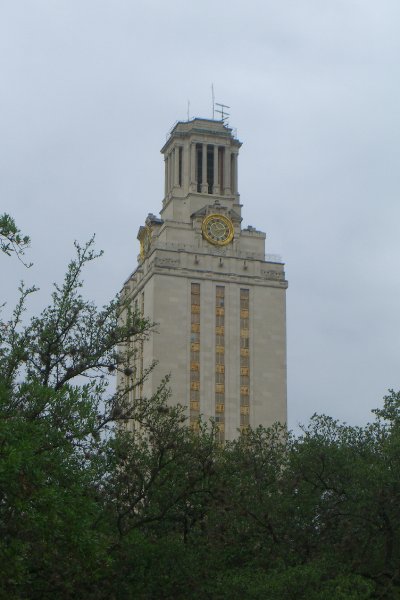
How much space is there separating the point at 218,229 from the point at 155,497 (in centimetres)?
10616

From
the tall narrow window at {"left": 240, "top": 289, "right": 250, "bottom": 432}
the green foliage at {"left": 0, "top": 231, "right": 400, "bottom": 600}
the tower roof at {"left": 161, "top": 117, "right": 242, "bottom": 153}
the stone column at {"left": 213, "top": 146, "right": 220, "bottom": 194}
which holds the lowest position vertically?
the green foliage at {"left": 0, "top": 231, "right": 400, "bottom": 600}

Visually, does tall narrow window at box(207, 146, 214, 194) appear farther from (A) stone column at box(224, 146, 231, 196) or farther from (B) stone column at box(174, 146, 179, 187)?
(B) stone column at box(174, 146, 179, 187)

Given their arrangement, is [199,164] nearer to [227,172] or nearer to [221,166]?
[221,166]

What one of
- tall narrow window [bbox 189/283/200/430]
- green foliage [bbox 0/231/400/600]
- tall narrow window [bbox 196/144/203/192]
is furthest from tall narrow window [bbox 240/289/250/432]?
green foliage [bbox 0/231/400/600]

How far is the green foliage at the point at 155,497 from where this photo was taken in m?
30.5

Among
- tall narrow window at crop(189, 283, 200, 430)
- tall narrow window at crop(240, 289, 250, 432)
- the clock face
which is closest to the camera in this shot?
tall narrow window at crop(189, 283, 200, 430)

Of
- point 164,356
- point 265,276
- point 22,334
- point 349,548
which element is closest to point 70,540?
point 22,334

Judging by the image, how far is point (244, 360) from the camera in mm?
143625

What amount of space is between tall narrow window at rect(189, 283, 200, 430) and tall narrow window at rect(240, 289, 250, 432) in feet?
20.5

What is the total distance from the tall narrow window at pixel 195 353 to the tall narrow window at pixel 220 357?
2.58 m

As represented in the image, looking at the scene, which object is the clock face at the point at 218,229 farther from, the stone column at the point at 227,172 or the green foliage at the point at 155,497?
the green foliage at the point at 155,497

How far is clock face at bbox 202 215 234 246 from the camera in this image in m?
149

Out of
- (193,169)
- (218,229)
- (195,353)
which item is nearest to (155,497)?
(195,353)

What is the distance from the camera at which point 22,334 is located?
3769 cm
